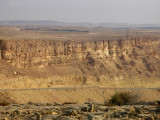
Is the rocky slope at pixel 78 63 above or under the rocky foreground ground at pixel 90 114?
under

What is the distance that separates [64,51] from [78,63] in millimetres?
3218

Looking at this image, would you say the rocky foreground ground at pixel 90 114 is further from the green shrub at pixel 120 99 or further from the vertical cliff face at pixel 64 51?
the vertical cliff face at pixel 64 51

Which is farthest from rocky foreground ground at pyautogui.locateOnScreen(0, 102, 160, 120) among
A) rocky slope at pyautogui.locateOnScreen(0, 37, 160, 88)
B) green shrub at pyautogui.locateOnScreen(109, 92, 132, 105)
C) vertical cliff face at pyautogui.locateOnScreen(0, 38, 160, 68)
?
vertical cliff face at pyautogui.locateOnScreen(0, 38, 160, 68)

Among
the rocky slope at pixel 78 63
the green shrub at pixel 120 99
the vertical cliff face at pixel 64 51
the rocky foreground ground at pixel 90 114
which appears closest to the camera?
the rocky foreground ground at pixel 90 114

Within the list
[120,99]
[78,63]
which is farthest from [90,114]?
[78,63]

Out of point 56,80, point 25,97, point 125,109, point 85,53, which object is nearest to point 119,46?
point 85,53

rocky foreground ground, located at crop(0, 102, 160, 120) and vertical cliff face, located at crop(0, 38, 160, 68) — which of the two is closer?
rocky foreground ground, located at crop(0, 102, 160, 120)

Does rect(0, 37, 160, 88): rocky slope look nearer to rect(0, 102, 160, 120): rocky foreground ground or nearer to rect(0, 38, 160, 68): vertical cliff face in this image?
rect(0, 38, 160, 68): vertical cliff face

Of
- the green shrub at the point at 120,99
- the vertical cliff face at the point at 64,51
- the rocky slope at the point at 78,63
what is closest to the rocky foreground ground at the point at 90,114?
the green shrub at the point at 120,99

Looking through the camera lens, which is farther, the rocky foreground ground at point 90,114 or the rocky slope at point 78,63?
→ the rocky slope at point 78,63

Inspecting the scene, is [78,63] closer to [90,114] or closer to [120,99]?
[120,99]

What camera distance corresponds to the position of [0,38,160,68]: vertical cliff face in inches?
1672

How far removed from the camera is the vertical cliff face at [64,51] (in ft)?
139

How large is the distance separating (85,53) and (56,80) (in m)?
11.0
